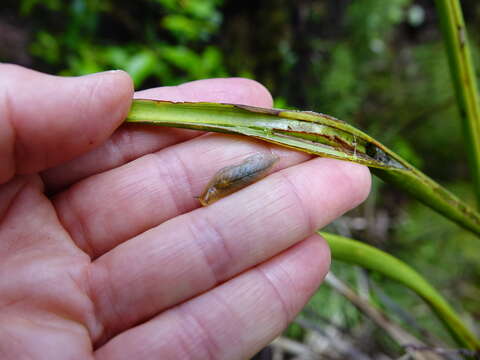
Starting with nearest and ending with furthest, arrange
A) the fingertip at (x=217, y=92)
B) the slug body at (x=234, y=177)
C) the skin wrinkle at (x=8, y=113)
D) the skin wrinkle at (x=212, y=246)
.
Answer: the skin wrinkle at (x=8, y=113) < the skin wrinkle at (x=212, y=246) < the slug body at (x=234, y=177) < the fingertip at (x=217, y=92)

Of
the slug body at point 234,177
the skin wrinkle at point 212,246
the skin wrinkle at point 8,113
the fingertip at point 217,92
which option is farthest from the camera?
the fingertip at point 217,92

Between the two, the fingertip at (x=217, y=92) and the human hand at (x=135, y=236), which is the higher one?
the fingertip at (x=217, y=92)

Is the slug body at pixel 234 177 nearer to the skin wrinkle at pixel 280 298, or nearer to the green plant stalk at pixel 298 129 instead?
the green plant stalk at pixel 298 129

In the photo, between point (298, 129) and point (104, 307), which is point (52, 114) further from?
point (298, 129)

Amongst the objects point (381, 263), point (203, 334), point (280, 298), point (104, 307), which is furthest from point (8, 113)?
point (381, 263)

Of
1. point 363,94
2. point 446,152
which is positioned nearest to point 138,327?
point 363,94

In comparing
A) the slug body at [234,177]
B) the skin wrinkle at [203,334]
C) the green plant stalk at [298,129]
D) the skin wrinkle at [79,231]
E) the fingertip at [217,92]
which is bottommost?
the skin wrinkle at [203,334]

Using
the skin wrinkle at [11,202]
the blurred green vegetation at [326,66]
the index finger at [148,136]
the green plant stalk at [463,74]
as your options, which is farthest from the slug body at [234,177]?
the blurred green vegetation at [326,66]
